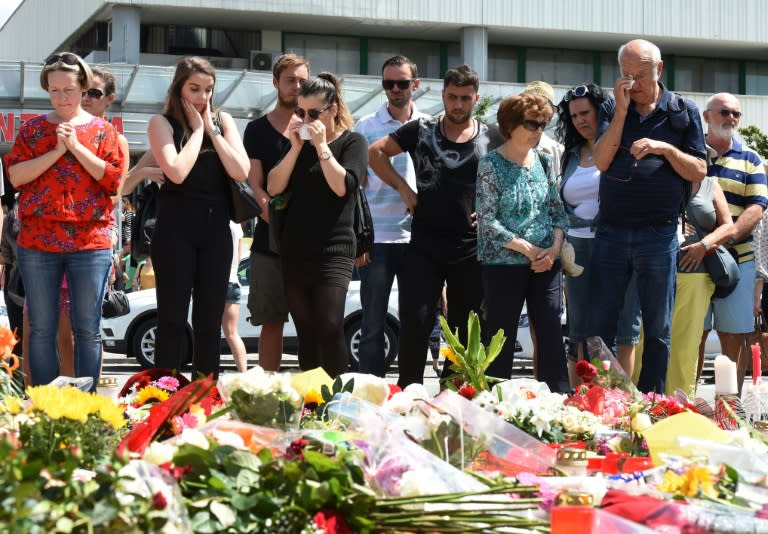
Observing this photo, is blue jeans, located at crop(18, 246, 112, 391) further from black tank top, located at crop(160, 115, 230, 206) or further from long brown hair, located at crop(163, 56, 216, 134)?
long brown hair, located at crop(163, 56, 216, 134)

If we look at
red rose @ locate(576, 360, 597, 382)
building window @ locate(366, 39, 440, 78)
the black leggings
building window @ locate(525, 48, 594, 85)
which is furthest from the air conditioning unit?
red rose @ locate(576, 360, 597, 382)

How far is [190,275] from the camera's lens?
6055 mm

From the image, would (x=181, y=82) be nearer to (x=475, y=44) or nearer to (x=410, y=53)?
(x=475, y=44)

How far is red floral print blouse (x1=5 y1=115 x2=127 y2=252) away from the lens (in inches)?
236

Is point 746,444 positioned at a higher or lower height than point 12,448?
lower

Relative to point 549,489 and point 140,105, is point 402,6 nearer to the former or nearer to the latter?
point 140,105

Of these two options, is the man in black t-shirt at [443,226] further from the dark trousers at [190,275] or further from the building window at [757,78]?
the building window at [757,78]

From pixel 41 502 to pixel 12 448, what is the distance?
0.43 ft

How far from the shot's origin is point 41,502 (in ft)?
6.31

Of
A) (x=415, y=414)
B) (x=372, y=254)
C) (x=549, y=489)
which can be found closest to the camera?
(x=549, y=489)

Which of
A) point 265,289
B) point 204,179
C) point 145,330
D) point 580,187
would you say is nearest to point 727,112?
point 580,187

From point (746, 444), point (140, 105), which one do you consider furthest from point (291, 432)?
point (140, 105)

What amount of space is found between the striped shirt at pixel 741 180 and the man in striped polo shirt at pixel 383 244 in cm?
197

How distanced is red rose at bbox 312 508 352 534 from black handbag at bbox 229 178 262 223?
3986mm
